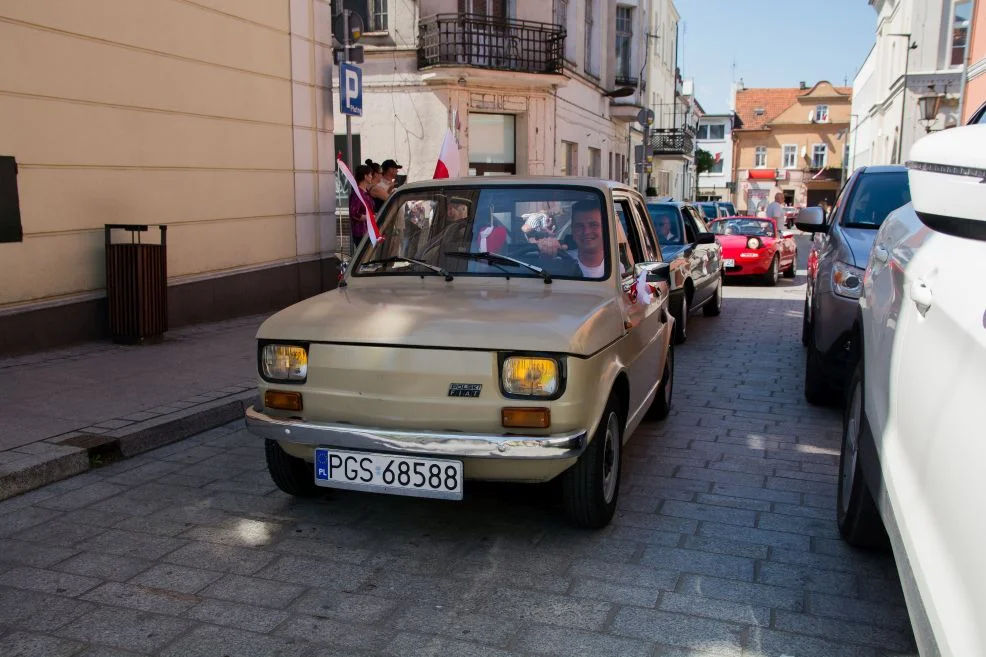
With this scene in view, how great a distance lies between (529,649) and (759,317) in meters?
10.2

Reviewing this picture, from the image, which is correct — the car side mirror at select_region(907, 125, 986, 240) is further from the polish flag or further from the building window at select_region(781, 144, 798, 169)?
the building window at select_region(781, 144, 798, 169)

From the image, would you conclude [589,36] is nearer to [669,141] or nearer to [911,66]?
[911,66]

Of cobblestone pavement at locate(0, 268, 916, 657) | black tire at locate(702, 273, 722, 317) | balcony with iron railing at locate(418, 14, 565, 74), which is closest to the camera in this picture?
cobblestone pavement at locate(0, 268, 916, 657)

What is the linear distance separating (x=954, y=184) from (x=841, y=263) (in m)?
4.80

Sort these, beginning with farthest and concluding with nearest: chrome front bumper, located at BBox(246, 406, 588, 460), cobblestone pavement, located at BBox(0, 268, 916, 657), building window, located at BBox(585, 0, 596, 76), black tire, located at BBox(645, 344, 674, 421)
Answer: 1. building window, located at BBox(585, 0, 596, 76)
2. black tire, located at BBox(645, 344, 674, 421)
3. chrome front bumper, located at BBox(246, 406, 588, 460)
4. cobblestone pavement, located at BBox(0, 268, 916, 657)

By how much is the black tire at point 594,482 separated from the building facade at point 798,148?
82226mm

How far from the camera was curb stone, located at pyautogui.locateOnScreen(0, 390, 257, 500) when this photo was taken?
475 centimetres

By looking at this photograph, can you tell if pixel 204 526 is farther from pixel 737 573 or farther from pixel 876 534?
pixel 876 534

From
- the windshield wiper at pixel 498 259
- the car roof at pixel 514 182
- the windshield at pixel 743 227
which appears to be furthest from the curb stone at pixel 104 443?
the windshield at pixel 743 227

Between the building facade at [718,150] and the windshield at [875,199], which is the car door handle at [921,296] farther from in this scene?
the building facade at [718,150]

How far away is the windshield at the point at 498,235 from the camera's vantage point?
473cm

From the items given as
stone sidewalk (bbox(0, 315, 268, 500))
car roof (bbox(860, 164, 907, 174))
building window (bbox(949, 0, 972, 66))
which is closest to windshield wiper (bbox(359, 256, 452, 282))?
stone sidewalk (bbox(0, 315, 268, 500))

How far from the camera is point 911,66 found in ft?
126

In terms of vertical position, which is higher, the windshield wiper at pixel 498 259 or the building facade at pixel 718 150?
the building facade at pixel 718 150
